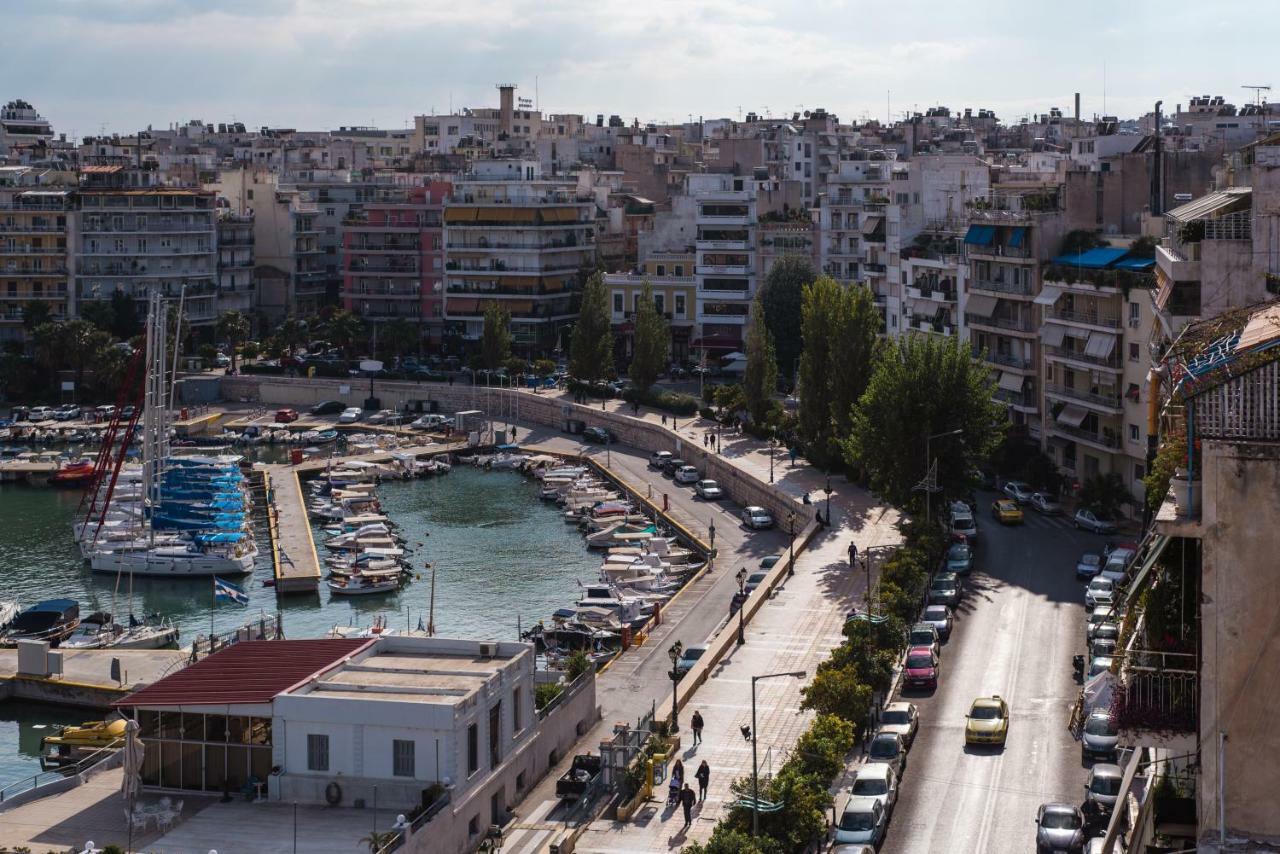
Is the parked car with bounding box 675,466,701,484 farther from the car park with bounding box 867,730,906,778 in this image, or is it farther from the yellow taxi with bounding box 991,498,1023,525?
the car park with bounding box 867,730,906,778

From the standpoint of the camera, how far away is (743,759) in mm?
32500

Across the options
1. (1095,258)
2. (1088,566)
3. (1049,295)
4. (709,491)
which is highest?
(1095,258)

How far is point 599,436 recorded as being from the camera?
75.9 metres

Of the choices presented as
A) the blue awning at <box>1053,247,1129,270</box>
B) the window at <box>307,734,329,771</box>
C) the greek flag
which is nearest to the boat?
the greek flag

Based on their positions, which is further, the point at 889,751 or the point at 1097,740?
the point at 1097,740

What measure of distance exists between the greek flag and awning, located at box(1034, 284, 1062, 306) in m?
24.3

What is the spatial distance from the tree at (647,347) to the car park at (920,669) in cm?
4201

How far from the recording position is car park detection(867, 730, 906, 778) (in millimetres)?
30375

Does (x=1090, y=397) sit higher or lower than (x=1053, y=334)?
lower

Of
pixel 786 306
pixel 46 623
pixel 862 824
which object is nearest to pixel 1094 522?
pixel 862 824

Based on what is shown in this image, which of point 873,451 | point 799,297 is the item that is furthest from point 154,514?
point 799,297

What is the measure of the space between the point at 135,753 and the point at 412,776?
4.37 meters

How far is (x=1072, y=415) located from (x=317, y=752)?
1214 inches

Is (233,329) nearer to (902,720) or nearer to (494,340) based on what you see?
(494,340)
